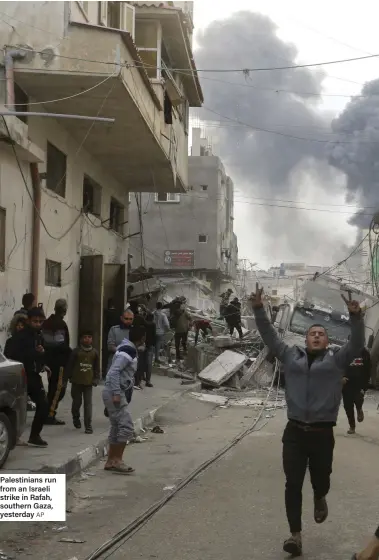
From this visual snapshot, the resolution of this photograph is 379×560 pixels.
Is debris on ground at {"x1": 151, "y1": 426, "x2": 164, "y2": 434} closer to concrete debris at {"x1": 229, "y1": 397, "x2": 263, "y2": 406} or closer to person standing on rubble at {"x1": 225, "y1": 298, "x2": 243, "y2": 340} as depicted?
concrete debris at {"x1": 229, "y1": 397, "x2": 263, "y2": 406}

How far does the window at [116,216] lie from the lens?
1972cm

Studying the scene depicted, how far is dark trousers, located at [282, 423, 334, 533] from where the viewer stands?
4.96 metres

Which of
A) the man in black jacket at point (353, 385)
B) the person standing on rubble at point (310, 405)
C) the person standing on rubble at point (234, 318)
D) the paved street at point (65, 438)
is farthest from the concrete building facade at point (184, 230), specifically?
the person standing on rubble at point (310, 405)

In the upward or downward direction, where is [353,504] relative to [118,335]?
downward

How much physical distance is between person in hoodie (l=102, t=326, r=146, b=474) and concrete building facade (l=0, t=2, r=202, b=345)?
4408 mm

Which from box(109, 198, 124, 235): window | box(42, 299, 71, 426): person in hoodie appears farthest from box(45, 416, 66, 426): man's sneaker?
box(109, 198, 124, 235): window

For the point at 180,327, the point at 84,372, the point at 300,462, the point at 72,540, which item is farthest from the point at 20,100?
the point at 180,327

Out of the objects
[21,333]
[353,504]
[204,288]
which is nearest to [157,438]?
[21,333]

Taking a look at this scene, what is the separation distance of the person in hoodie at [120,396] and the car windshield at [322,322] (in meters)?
14.3

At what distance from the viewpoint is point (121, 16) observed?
14.7 m

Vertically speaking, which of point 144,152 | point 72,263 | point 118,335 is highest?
point 144,152

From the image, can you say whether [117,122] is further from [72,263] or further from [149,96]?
[72,263]

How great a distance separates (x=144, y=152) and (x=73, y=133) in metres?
1.96

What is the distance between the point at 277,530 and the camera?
5.51 meters
